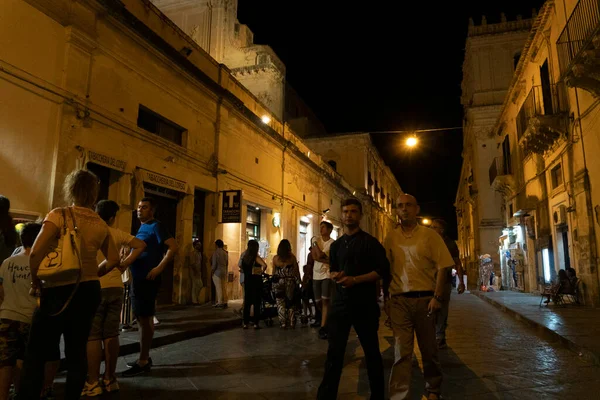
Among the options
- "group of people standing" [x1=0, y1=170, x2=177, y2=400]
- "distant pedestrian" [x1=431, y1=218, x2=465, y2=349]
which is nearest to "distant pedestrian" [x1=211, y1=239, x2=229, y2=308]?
"distant pedestrian" [x1=431, y1=218, x2=465, y2=349]

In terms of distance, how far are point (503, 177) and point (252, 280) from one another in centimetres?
1598

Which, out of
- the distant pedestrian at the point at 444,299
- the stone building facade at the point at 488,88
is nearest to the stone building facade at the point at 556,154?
the distant pedestrian at the point at 444,299

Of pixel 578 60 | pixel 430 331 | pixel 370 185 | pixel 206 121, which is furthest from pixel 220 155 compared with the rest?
pixel 370 185

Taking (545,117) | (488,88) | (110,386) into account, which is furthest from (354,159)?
(110,386)

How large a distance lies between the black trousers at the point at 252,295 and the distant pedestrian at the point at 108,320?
4.19 meters

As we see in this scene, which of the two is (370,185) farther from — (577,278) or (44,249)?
(44,249)

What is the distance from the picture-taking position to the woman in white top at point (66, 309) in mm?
2641

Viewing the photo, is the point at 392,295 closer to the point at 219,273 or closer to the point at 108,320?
the point at 108,320

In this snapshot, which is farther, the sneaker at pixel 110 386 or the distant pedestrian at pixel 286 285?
the distant pedestrian at pixel 286 285

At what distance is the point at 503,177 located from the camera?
19.7m

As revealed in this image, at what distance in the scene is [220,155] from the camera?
13203 mm

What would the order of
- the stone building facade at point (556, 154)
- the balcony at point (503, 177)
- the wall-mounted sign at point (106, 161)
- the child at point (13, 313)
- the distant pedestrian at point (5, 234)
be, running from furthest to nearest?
the balcony at point (503, 177)
the stone building facade at point (556, 154)
the wall-mounted sign at point (106, 161)
the distant pedestrian at point (5, 234)
the child at point (13, 313)

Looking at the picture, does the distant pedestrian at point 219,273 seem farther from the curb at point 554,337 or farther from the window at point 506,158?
the window at point 506,158

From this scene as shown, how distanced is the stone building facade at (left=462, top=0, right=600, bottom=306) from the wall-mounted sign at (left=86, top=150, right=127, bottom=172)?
413 inches
